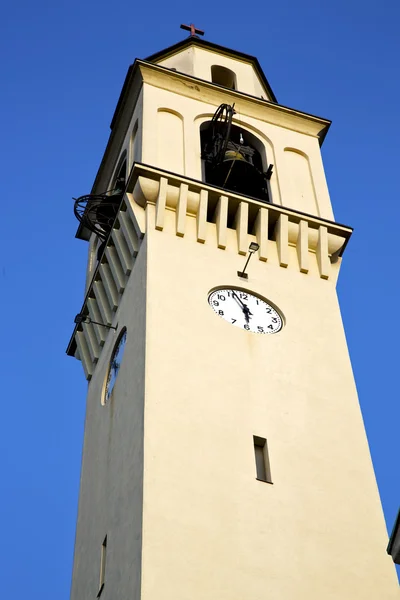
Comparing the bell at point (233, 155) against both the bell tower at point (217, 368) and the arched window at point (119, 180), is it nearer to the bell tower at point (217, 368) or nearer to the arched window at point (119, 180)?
the bell tower at point (217, 368)

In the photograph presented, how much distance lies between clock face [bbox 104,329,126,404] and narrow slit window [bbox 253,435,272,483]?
4055mm

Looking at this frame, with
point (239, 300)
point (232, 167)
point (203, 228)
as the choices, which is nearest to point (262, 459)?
point (239, 300)

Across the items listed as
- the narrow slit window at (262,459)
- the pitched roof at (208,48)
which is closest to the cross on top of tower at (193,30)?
the pitched roof at (208,48)

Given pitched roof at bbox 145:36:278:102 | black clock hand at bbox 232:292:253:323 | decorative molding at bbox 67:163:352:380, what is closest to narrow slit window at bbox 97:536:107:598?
black clock hand at bbox 232:292:253:323

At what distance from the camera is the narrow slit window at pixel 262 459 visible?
777 inches

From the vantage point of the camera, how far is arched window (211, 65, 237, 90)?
31.9 meters

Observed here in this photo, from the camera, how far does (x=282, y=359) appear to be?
72.7ft

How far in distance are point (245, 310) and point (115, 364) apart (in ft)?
9.84

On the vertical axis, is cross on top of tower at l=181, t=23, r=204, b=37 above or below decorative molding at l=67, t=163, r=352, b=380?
above

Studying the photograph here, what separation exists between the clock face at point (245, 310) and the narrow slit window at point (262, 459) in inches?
115

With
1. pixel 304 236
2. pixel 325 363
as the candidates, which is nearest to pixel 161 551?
pixel 325 363

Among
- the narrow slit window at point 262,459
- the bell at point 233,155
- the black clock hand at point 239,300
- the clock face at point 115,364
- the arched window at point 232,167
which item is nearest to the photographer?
the narrow slit window at point 262,459

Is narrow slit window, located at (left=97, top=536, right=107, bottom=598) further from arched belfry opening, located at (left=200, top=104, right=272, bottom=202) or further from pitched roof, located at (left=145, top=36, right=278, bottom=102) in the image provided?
pitched roof, located at (left=145, top=36, right=278, bottom=102)

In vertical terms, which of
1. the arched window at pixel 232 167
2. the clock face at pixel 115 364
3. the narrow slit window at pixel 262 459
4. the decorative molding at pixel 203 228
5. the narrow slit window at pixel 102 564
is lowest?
the narrow slit window at pixel 102 564
